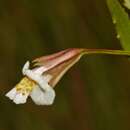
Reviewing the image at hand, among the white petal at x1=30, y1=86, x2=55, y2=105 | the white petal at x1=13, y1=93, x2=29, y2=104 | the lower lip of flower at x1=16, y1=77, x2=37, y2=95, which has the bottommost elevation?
the white petal at x1=30, y1=86, x2=55, y2=105

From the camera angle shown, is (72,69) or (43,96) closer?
(43,96)

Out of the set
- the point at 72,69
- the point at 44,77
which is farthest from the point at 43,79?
the point at 72,69

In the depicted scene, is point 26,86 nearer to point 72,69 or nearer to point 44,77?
point 44,77

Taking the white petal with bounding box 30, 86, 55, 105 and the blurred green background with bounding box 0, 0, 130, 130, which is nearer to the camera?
the white petal with bounding box 30, 86, 55, 105

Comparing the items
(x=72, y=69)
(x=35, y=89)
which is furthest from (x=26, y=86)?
(x=72, y=69)

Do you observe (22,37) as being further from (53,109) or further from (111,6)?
(111,6)

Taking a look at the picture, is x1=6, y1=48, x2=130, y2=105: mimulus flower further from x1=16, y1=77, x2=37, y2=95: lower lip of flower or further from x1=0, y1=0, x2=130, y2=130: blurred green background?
x1=0, y1=0, x2=130, y2=130: blurred green background

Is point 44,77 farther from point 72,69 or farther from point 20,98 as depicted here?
point 72,69

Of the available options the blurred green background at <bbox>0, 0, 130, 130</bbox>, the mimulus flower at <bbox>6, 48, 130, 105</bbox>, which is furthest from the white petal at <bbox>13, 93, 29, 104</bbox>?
the blurred green background at <bbox>0, 0, 130, 130</bbox>
